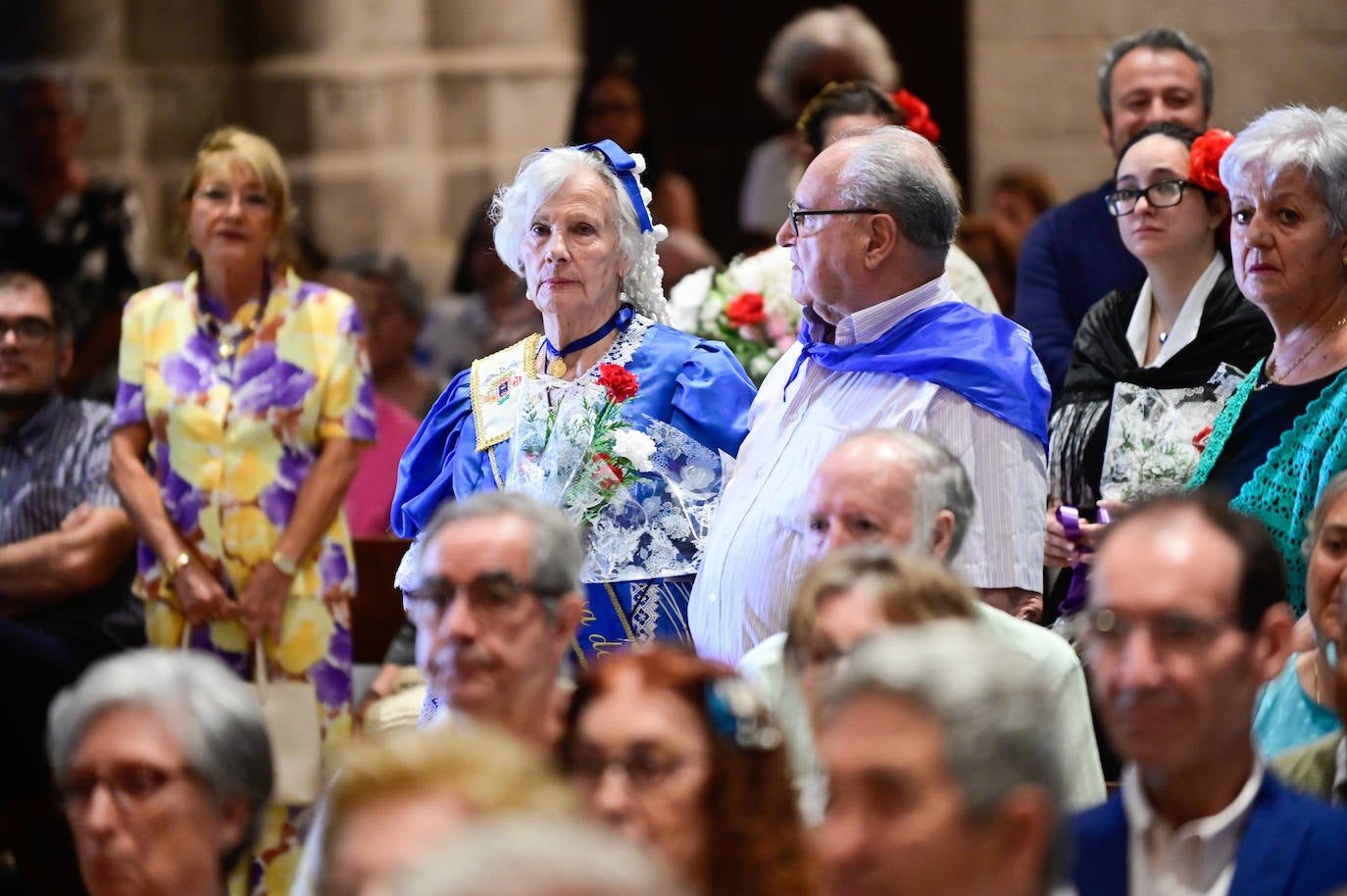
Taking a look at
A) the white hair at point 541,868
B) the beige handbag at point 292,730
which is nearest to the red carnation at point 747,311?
the beige handbag at point 292,730

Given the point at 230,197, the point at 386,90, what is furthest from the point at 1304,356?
the point at 386,90

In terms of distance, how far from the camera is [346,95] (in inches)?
342

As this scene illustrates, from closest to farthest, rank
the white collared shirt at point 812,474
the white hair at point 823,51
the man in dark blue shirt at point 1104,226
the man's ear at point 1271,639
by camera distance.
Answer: the man's ear at point 1271,639, the white collared shirt at point 812,474, the man in dark blue shirt at point 1104,226, the white hair at point 823,51

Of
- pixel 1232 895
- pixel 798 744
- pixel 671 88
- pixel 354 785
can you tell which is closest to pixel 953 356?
pixel 798 744

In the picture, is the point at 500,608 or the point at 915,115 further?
the point at 915,115

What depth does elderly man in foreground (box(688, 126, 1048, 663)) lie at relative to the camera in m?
4.23

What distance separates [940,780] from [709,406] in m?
2.16

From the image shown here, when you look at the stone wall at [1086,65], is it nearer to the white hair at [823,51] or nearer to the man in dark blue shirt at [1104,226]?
the white hair at [823,51]

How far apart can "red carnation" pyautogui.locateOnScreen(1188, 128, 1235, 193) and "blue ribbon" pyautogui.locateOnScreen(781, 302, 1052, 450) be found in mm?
778

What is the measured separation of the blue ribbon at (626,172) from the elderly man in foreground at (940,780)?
228cm

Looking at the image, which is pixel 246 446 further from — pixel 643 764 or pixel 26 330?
pixel 643 764

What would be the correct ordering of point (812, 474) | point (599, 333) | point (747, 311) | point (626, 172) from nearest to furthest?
point (812, 474)
point (599, 333)
point (626, 172)
point (747, 311)

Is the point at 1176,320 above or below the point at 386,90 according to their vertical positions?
below

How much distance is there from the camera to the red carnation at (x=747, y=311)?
5.64m
